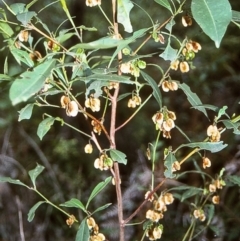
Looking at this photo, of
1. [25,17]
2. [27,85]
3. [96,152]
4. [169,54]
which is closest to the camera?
[27,85]

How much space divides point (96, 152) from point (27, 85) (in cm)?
147

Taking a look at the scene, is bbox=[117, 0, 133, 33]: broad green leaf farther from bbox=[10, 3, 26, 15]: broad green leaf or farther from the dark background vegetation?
the dark background vegetation

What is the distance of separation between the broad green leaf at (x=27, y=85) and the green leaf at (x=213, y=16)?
0.55 ft

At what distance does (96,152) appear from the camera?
1.88 m

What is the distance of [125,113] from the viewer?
1.88 meters

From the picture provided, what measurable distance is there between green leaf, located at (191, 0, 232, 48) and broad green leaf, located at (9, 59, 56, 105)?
0.55 feet

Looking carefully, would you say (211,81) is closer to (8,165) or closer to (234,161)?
(234,161)

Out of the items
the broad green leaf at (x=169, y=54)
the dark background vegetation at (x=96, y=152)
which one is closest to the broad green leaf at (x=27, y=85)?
the broad green leaf at (x=169, y=54)

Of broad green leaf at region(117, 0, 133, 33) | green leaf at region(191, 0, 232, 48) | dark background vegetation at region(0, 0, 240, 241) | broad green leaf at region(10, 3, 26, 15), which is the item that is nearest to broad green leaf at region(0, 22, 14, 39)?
broad green leaf at region(10, 3, 26, 15)

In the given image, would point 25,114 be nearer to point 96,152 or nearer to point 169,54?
point 169,54

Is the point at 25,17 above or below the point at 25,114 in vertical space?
above

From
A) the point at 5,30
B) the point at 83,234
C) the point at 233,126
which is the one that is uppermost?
the point at 5,30

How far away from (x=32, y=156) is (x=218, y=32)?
5.21ft

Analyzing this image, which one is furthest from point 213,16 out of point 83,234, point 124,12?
point 83,234
